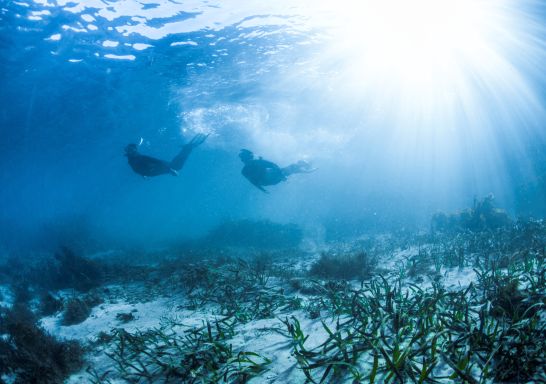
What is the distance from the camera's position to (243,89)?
71.8 ft

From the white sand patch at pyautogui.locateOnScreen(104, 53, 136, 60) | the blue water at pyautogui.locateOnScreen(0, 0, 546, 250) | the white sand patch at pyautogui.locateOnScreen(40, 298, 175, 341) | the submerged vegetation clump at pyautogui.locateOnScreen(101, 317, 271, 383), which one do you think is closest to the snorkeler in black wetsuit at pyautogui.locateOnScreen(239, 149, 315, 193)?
the blue water at pyautogui.locateOnScreen(0, 0, 546, 250)

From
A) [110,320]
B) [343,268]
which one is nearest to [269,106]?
[343,268]

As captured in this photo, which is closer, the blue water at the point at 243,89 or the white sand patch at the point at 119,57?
the blue water at the point at 243,89

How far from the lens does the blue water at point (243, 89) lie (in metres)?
13.4

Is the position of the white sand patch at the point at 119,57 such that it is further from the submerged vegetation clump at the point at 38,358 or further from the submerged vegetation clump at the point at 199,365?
the submerged vegetation clump at the point at 199,365

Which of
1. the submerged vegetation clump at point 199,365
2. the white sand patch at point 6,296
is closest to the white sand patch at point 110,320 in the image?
the submerged vegetation clump at point 199,365

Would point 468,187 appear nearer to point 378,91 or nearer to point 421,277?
point 378,91

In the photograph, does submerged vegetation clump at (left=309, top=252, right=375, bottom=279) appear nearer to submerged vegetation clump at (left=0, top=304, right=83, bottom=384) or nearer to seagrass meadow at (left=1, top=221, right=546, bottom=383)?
seagrass meadow at (left=1, top=221, right=546, bottom=383)

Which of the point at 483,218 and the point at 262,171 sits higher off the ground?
the point at 262,171

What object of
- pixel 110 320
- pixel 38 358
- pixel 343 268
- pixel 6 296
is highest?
pixel 38 358

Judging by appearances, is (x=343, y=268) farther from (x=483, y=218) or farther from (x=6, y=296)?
(x=6, y=296)

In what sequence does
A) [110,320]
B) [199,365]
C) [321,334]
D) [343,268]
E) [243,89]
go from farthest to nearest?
[243,89] < [343,268] < [110,320] < [321,334] < [199,365]

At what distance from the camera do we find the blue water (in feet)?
44.0

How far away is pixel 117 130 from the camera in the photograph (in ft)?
90.5
